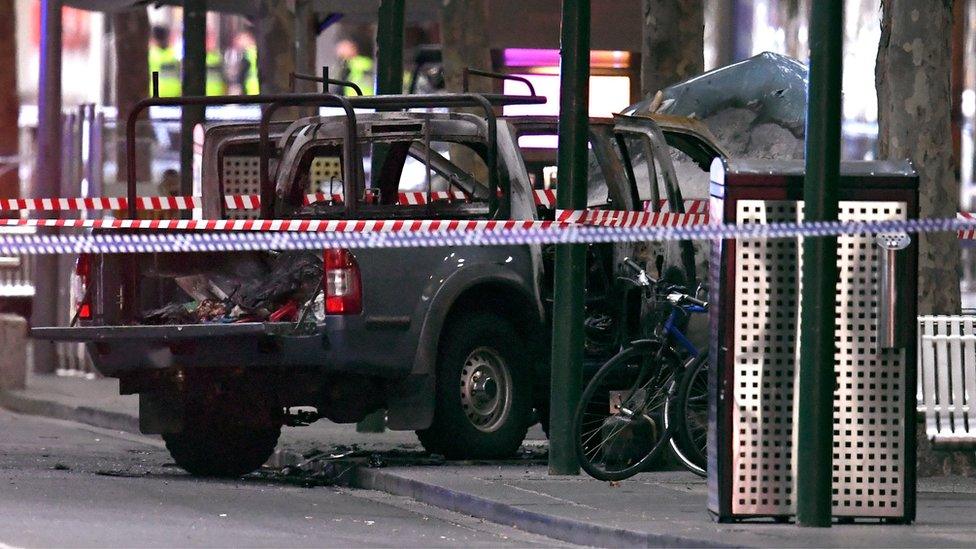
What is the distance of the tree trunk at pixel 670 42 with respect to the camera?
68.1ft

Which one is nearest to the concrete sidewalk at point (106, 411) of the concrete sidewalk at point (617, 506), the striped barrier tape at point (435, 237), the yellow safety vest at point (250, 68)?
the concrete sidewalk at point (617, 506)

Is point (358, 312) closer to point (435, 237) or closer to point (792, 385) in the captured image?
point (435, 237)

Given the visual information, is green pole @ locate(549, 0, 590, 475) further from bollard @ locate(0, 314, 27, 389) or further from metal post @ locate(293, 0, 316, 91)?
metal post @ locate(293, 0, 316, 91)

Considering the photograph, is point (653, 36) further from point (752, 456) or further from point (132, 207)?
point (752, 456)

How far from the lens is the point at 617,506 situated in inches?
437

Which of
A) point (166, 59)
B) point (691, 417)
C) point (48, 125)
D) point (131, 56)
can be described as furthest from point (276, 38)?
point (166, 59)

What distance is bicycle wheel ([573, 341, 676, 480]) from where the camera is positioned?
12.6 meters

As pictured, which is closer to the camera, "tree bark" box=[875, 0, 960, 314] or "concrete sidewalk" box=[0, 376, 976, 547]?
"concrete sidewalk" box=[0, 376, 976, 547]

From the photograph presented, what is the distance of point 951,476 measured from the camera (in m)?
13.0

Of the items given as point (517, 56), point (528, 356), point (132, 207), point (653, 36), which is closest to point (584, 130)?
point (528, 356)

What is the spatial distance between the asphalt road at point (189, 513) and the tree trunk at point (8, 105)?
60.5ft

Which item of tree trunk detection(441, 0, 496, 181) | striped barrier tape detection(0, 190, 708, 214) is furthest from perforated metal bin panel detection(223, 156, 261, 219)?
tree trunk detection(441, 0, 496, 181)

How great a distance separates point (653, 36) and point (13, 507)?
36.2ft

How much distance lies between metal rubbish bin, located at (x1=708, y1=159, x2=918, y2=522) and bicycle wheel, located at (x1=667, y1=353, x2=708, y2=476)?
1.94m
